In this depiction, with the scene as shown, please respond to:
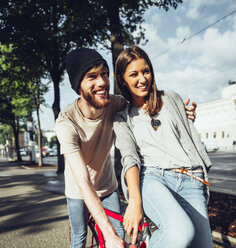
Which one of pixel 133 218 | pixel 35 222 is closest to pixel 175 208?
pixel 133 218

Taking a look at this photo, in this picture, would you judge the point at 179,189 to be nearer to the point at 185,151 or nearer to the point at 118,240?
the point at 185,151

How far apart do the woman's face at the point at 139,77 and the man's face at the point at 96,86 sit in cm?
22

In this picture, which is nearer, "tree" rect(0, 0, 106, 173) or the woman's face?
the woman's face

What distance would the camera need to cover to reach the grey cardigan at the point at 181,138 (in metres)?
1.71

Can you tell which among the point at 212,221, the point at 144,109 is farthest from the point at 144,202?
the point at 212,221

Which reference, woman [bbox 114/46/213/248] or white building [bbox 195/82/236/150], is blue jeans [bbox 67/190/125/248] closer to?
woman [bbox 114/46/213/248]

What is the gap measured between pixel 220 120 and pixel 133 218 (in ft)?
157

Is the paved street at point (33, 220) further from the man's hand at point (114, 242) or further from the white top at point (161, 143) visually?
the white top at point (161, 143)

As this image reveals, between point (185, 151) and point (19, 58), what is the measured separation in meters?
10.2

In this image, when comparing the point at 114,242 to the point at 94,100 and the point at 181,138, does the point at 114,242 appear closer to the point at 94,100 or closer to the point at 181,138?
the point at 181,138

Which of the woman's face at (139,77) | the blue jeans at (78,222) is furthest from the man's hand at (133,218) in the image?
the woman's face at (139,77)

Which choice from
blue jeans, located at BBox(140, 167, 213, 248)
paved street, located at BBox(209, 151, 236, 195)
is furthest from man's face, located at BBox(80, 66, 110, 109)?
paved street, located at BBox(209, 151, 236, 195)

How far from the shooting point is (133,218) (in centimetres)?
150

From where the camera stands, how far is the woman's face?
192cm
